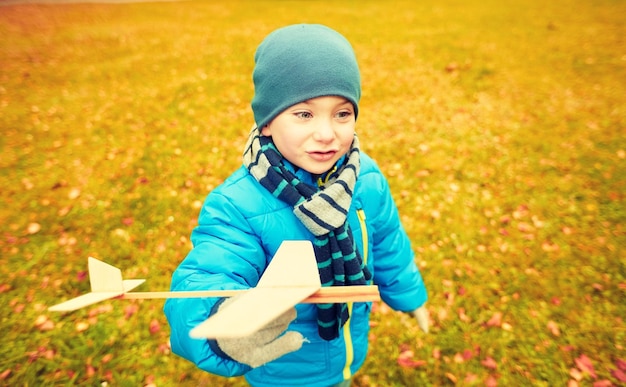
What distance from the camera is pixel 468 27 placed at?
1016 cm

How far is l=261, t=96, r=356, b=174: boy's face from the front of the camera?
142cm

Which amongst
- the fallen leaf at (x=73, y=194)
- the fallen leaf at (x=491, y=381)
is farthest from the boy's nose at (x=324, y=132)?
the fallen leaf at (x=73, y=194)

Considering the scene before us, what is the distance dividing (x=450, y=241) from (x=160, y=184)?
3.65 m

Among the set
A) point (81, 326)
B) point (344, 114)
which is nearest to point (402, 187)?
point (344, 114)

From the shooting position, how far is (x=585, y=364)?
2891 mm

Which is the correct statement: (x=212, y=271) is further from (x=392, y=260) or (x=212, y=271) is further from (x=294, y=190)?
(x=392, y=260)

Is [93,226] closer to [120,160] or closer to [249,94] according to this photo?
[120,160]

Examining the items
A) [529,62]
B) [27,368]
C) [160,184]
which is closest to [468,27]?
[529,62]

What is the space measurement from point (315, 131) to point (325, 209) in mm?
315

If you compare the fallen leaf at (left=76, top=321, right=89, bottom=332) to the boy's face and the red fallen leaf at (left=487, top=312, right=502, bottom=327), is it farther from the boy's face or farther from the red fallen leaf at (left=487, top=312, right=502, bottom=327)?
the red fallen leaf at (left=487, top=312, right=502, bottom=327)

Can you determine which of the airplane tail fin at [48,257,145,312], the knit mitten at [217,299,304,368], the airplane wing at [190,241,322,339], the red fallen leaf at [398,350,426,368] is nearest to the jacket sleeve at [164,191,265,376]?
the knit mitten at [217,299,304,368]

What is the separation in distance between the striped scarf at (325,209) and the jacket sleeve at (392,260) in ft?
1.11

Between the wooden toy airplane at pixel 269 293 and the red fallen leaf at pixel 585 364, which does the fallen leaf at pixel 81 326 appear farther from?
the red fallen leaf at pixel 585 364

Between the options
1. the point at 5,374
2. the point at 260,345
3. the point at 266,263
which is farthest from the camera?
the point at 5,374
